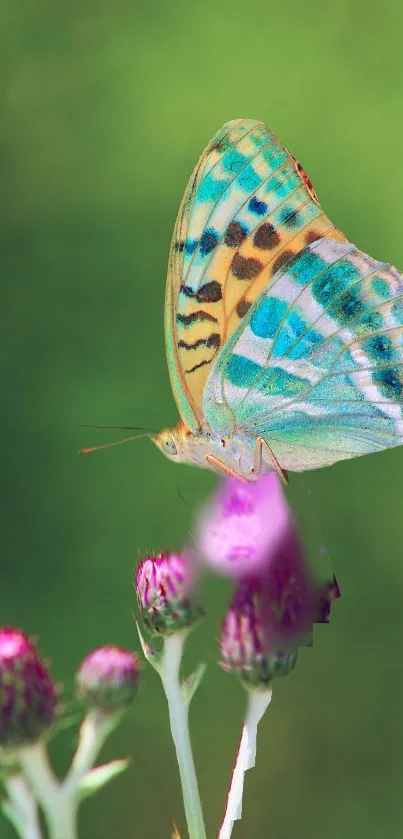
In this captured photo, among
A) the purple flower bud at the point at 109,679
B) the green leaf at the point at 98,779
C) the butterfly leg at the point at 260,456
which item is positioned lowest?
the green leaf at the point at 98,779

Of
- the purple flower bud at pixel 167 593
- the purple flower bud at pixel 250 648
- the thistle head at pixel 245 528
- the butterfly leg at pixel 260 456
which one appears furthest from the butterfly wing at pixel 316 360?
the purple flower bud at pixel 250 648

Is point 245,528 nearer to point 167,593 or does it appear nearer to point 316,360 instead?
point 167,593

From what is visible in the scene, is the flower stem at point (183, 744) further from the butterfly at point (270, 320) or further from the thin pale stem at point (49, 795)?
the butterfly at point (270, 320)

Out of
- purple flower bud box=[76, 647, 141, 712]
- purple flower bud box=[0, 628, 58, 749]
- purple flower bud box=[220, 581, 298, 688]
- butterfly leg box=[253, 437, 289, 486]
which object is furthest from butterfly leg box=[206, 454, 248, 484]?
purple flower bud box=[0, 628, 58, 749]

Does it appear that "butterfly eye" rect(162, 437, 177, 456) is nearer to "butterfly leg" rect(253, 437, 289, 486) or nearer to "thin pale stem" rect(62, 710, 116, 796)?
"butterfly leg" rect(253, 437, 289, 486)

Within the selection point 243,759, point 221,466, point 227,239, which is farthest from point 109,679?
point 227,239

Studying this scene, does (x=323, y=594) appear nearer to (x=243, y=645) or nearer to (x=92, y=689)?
(x=243, y=645)

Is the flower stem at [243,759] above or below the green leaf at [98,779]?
below
